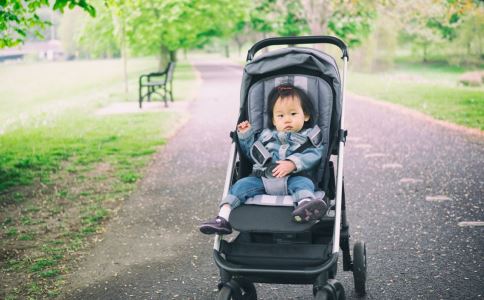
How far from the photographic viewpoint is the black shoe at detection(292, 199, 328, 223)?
11.1ft

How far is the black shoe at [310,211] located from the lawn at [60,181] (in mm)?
2113

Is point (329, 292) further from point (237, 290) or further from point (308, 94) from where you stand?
point (308, 94)

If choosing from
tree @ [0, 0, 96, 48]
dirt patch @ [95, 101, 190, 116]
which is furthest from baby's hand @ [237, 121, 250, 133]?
dirt patch @ [95, 101, 190, 116]

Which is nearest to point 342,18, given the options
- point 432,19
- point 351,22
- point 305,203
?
point 351,22

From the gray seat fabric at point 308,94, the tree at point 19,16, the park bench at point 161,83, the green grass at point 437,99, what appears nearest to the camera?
the gray seat fabric at point 308,94

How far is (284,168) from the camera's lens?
12.2 ft

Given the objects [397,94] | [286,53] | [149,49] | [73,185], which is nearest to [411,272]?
[286,53]

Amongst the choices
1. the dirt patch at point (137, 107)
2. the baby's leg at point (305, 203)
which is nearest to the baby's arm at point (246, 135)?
the baby's leg at point (305, 203)

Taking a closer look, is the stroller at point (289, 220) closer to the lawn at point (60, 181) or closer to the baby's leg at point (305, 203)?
the baby's leg at point (305, 203)

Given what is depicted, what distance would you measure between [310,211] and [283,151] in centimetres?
67

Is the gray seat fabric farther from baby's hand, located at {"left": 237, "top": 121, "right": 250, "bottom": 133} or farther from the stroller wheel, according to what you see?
the stroller wheel

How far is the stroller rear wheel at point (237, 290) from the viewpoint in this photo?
3.49 metres

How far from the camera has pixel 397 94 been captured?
1920 centimetres

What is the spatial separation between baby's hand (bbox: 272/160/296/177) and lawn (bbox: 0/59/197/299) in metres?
1.98
